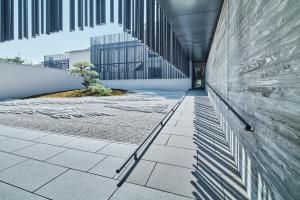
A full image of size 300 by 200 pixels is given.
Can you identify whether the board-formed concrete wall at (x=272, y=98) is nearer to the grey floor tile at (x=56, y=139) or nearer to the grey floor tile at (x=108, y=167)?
the grey floor tile at (x=108, y=167)

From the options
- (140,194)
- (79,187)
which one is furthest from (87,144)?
(140,194)

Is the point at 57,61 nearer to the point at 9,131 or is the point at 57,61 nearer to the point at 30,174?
the point at 9,131

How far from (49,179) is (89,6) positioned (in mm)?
3046

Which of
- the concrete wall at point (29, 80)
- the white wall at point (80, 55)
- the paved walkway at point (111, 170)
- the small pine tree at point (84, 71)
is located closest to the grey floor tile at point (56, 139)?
the paved walkway at point (111, 170)

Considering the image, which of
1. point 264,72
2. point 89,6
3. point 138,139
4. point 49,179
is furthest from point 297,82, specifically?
point 89,6

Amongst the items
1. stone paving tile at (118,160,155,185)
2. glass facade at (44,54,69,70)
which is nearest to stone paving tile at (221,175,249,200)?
stone paving tile at (118,160,155,185)

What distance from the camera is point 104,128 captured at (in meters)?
4.47

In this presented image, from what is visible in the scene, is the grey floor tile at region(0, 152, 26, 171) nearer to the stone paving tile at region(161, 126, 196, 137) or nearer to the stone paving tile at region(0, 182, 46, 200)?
the stone paving tile at region(0, 182, 46, 200)

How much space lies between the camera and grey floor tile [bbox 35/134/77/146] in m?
3.38

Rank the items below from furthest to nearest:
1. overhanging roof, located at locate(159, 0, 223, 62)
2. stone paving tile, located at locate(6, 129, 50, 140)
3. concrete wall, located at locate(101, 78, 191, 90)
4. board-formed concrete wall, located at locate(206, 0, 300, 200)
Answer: concrete wall, located at locate(101, 78, 191, 90), overhanging roof, located at locate(159, 0, 223, 62), stone paving tile, located at locate(6, 129, 50, 140), board-formed concrete wall, located at locate(206, 0, 300, 200)

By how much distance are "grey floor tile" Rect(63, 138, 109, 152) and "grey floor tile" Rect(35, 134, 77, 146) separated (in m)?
0.17

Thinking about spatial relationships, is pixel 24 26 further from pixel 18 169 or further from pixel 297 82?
pixel 297 82

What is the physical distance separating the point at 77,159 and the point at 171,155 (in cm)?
151

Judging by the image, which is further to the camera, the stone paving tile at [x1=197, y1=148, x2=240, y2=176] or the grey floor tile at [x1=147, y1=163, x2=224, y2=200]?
the stone paving tile at [x1=197, y1=148, x2=240, y2=176]
